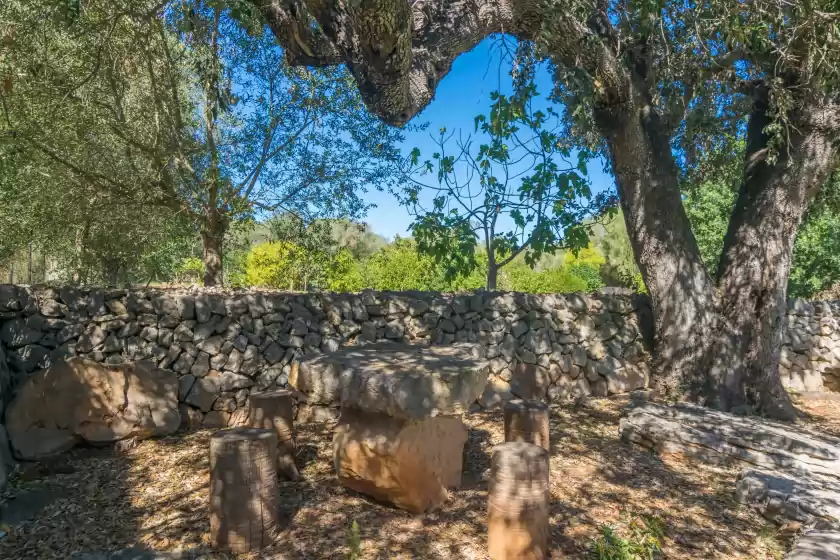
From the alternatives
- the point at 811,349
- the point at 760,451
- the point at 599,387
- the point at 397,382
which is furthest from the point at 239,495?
the point at 811,349

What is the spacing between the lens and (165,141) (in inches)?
333

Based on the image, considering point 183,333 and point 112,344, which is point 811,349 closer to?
point 183,333

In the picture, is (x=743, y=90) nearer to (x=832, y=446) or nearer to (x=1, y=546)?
(x=832, y=446)

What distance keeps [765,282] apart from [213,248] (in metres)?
8.03

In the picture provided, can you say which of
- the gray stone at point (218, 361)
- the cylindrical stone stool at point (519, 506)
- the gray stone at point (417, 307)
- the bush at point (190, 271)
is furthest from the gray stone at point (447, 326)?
the bush at point (190, 271)

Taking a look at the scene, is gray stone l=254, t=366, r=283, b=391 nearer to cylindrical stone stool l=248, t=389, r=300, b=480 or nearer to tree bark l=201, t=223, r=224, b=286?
cylindrical stone stool l=248, t=389, r=300, b=480

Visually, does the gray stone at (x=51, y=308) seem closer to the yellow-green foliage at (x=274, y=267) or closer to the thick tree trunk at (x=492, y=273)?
the yellow-green foliage at (x=274, y=267)

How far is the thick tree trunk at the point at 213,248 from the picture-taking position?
8516 mm

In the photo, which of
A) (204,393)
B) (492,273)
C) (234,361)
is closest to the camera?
(204,393)

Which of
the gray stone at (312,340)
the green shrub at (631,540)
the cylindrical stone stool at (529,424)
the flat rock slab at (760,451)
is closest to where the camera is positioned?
the green shrub at (631,540)

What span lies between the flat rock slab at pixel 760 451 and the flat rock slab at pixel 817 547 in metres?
0.23

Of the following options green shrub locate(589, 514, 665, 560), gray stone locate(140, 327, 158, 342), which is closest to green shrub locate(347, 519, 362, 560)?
green shrub locate(589, 514, 665, 560)

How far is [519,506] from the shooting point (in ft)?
9.55

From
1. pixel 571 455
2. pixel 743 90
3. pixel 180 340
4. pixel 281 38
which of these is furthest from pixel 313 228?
pixel 743 90
